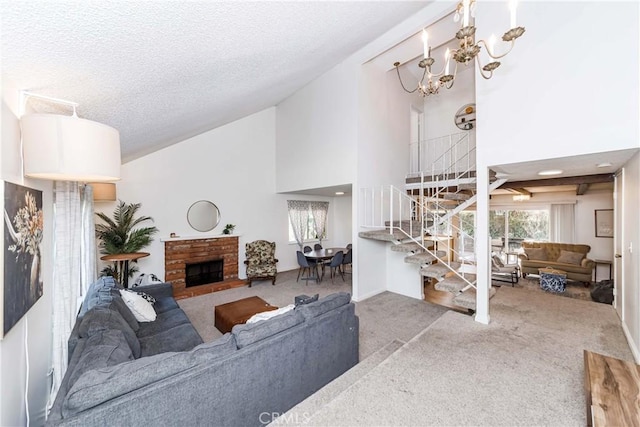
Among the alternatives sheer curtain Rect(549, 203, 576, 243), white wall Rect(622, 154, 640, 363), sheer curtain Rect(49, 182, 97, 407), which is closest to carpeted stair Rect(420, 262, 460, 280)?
white wall Rect(622, 154, 640, 363)

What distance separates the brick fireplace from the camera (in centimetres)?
515

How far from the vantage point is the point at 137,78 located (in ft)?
5.33

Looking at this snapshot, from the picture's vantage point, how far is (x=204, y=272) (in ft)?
18.6

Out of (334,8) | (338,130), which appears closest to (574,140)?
(334,8)

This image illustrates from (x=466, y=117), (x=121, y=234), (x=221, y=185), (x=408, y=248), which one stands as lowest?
(x=408, y=248)

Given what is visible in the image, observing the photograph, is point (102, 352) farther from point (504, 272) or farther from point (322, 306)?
point (504, 272)

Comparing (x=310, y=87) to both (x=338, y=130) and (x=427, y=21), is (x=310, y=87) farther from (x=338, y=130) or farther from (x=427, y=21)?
(x=427, y=21)

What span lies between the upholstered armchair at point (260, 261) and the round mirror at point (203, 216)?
95 cm

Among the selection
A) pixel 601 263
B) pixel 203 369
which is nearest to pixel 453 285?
pixel 203 369

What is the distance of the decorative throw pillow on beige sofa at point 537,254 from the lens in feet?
21.2

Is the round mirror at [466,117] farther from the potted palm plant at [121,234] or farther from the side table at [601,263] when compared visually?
the potted palm plant at [121,234]

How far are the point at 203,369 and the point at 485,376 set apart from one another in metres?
2.27

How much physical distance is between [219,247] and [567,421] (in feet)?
18.7

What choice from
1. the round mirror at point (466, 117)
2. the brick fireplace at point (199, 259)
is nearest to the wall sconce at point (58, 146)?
the brick fireplace at point (199, 259)
